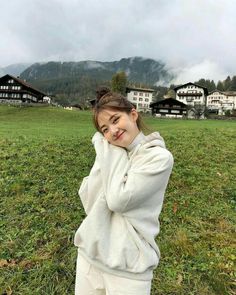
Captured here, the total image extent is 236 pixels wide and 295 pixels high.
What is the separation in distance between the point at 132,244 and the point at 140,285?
0.25 meters

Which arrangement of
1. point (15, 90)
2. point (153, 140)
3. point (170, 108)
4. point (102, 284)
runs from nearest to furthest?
1. point (153, 140)
2. point (102, 284)
3. point (170, 108)
4. point (15, 90)

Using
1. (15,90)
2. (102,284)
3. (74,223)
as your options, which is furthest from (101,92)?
(15,90)

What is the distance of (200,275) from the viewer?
13.2ft

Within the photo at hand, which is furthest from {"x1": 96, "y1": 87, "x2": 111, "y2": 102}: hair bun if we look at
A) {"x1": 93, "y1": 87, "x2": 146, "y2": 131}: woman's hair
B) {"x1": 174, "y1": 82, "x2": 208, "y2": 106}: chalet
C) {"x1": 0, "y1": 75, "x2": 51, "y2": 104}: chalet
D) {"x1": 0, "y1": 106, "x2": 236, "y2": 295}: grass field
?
{"x1": 174, "y1": 82, "x2": 208, "y2": 106}: chalet

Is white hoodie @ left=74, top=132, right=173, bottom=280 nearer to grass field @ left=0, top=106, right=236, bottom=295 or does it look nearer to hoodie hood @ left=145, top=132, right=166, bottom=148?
hoodie hood @ left=145, top=132, right=166, bottom=148

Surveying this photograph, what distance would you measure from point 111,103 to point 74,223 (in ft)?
10.8

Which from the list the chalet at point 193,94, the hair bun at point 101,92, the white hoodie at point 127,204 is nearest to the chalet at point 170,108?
the chalet at point 193,94

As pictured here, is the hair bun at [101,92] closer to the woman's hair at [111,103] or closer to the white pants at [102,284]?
the woman's hair at [111,103]

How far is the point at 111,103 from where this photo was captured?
2.16 metres

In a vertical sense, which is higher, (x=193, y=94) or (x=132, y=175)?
(x=193, y=94)

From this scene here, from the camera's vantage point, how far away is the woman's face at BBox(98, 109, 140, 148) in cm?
211

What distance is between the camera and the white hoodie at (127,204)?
194 centimetres

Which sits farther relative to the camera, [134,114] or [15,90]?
[15,90]

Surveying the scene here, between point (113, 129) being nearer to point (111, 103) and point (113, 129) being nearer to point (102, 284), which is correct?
point (111, 103)
